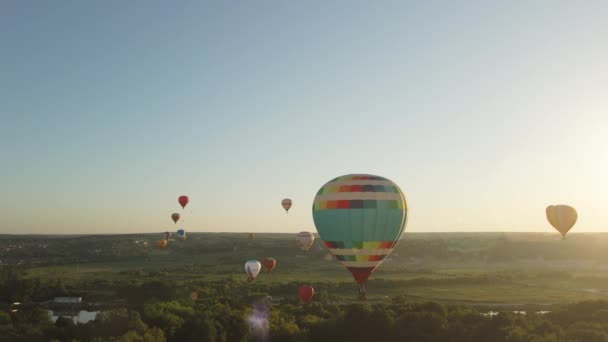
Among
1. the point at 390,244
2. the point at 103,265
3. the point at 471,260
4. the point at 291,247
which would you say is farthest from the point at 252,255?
the point at 390,244

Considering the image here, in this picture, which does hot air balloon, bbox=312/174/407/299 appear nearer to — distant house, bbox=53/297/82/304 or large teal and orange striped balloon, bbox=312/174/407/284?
large teal and orange striped balloon, bbox=312/174/407/284

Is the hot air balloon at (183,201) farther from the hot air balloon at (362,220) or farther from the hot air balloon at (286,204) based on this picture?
the hot air balloon at (362,220)

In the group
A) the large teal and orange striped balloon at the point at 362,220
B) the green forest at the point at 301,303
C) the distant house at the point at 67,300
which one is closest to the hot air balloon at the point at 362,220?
the large teal and orange striped balloon at the point at 362,220

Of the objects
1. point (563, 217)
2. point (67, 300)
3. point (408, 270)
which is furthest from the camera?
point (408, 270)

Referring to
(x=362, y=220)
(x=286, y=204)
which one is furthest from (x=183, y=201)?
(x=362, y=220)


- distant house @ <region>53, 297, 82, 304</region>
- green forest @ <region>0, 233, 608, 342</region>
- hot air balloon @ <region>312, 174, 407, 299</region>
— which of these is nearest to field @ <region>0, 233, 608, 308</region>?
green forest @ <region>0, 233, 608, 342</region>

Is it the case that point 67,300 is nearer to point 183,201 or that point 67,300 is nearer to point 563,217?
point 183,201
